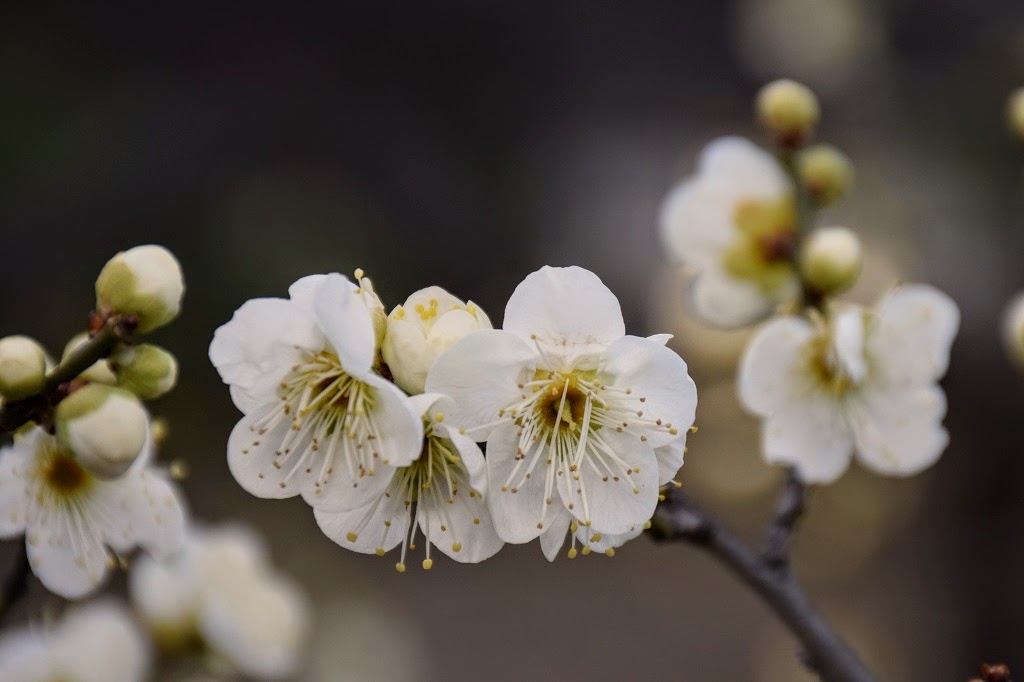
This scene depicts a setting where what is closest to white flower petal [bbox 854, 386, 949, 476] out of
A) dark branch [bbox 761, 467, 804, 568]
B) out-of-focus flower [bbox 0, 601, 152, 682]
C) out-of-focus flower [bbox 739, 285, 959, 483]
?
out-of-focus flower [bbox 739, 285, 959, 483]

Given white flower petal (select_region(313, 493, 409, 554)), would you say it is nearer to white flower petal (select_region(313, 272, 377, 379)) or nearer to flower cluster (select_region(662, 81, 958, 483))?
white flower petal (select_region(313, 272, 377, 379))

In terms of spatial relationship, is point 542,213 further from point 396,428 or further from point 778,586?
point 396,428

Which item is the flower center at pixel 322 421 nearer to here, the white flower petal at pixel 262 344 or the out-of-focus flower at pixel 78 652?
the white flower petal at pixel 262 344

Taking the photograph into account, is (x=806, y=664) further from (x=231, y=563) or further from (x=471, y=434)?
(x=231, y=563)

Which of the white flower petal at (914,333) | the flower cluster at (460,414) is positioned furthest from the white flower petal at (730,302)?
the flower cluster at (460,414)

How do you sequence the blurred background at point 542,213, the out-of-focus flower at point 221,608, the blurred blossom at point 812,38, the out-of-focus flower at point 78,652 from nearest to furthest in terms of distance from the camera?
the out-of-focus flower at point 78,652, the out-of-focus flower at point 221,608, the blurred background at point 542,213, the blurred blossom at point 812,38

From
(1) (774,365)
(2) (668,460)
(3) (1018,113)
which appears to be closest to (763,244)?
(1) (774,365)
